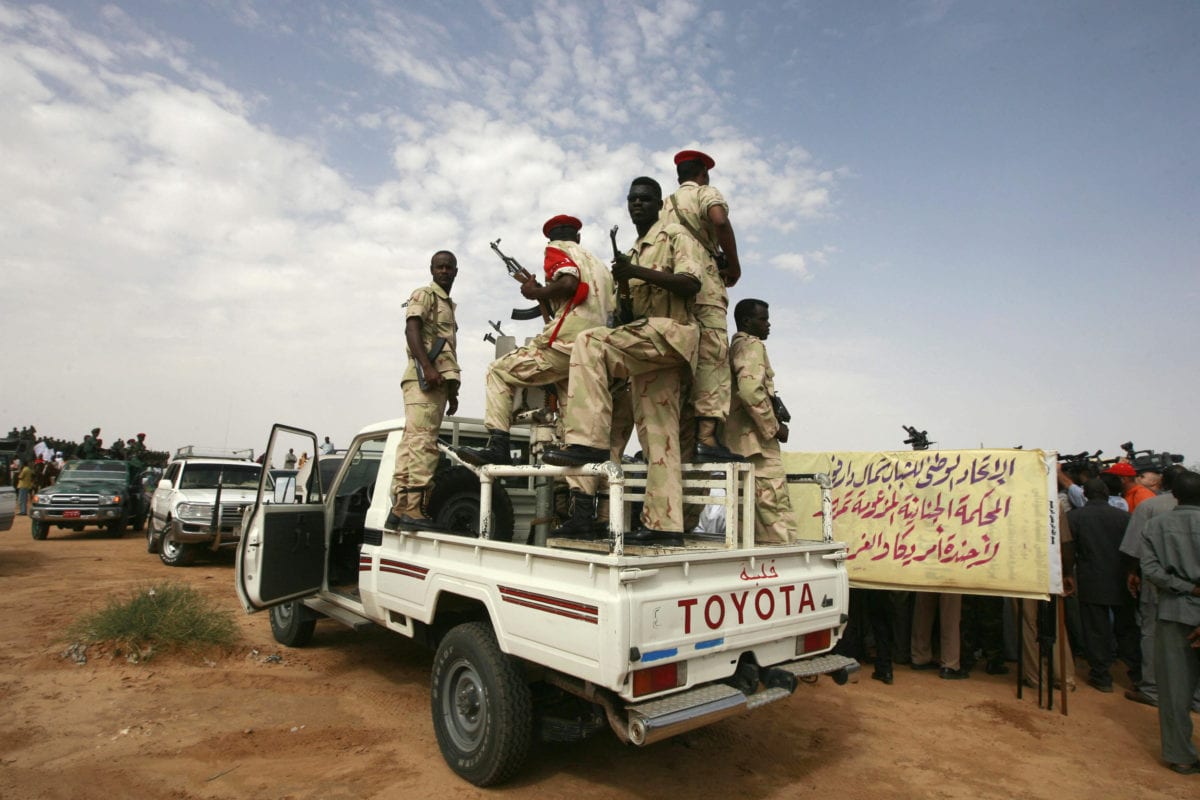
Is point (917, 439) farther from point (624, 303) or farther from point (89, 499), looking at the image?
point (89, 499)

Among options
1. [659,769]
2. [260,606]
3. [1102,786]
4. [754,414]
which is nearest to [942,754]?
[1102,786]

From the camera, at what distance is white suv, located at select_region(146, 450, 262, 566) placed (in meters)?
10.5

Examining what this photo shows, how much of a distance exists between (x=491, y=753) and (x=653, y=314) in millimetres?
2477

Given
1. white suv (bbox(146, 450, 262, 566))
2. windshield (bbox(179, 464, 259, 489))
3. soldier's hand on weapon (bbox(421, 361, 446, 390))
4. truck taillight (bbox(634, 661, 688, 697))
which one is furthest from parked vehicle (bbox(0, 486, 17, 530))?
truck taillight (bbox(634, 661, 688, 697))

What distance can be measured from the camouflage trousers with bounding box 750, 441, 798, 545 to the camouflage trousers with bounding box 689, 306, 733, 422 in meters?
0.74

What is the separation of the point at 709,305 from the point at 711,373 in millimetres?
429

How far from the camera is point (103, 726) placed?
4.12 m

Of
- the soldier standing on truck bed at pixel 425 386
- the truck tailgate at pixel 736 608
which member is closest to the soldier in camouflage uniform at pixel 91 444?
the soldier standing on truck bed at pixel 425 386

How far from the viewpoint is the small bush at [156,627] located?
18.1ft

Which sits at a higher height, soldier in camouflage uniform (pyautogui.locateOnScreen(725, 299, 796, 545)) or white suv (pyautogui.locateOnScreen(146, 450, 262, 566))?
soldier in camouflage uniform (pyautogui.locateOnScreen(725, 299, 796, 545))

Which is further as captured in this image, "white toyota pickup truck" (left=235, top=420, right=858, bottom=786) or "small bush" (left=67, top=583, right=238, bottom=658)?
"small bush" (left=67, top=583, right=238, bottom=658)

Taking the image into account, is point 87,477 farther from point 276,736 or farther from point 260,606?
point 276,736

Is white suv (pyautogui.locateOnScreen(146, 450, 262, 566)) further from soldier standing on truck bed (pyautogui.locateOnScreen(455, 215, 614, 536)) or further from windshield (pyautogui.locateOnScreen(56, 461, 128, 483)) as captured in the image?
soldier standing on truck bed (pyautogui.locateOnScreen(455, 215, 614, 536))

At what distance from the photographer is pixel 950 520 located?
5816 mm
